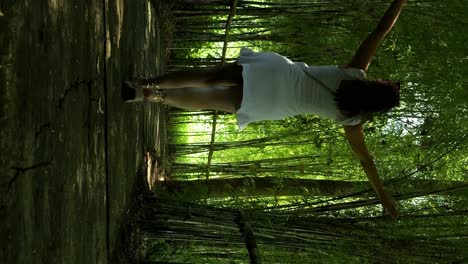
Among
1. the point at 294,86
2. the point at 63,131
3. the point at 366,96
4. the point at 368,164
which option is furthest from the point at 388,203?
the point at 63,131

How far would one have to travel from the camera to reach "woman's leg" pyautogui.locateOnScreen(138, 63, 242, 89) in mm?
3021

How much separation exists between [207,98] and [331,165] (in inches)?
99.1

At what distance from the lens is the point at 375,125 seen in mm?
4922

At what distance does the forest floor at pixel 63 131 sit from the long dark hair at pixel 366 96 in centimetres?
126

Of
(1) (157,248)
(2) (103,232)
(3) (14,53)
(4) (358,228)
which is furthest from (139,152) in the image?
(3) (14,53)

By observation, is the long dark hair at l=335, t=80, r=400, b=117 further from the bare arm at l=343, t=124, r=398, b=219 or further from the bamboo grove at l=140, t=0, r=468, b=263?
the bamboo grove at l=140, t=0, r=468, b=263

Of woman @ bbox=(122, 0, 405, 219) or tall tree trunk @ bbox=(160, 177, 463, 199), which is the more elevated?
woman @ bbox=(122, 0, 405, 219)

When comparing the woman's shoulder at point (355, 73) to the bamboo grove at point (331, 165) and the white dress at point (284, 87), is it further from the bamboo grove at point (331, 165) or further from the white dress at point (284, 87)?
the bamboo grove at point (331, 165)

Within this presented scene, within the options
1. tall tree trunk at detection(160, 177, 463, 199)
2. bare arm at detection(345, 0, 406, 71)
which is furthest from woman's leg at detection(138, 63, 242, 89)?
tall tree trunk at detection(160, 177, 463, 199)

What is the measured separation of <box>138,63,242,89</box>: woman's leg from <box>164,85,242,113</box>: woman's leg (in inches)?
6.3

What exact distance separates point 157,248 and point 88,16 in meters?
2.02

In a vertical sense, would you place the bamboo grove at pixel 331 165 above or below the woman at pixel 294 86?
below

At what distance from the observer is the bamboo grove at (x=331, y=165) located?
10.7 feet

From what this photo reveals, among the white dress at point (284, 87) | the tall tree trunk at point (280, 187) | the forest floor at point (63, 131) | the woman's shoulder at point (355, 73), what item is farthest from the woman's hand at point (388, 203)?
the forest floor at point (63, 131)
